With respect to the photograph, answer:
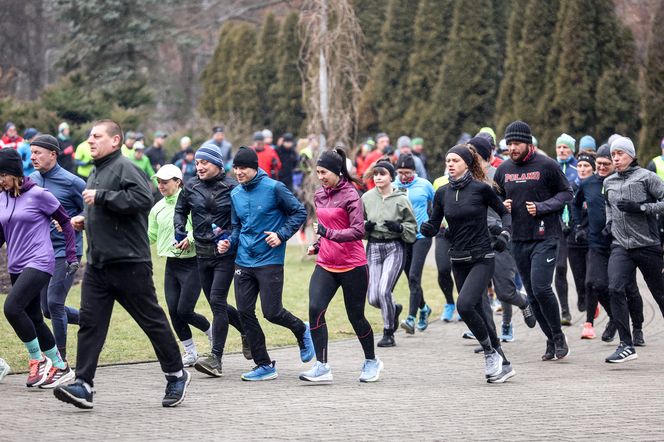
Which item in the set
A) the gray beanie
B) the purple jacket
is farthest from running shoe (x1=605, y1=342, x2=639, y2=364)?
the purple jacket

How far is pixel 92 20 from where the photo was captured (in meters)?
44.8

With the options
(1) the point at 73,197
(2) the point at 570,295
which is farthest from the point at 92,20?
(1) the point at 73,197

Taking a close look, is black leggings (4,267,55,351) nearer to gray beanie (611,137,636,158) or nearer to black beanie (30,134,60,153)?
black beanie (30,134,60,153)

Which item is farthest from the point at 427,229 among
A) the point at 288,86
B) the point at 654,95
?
the point at 288,86

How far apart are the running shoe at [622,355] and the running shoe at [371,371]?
96.5 inches

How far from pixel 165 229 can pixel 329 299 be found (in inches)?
74.9

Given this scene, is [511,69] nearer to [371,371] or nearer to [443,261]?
[443,261]

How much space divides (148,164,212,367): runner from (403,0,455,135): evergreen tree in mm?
22488

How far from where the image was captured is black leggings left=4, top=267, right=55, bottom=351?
9.38 meters

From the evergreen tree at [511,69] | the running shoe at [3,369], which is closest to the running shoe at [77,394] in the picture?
the running shoe at [3,369]

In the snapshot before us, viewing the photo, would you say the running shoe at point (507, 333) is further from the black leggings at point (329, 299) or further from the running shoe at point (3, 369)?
the running shoe at point (3, 369)

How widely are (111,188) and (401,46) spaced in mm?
27331

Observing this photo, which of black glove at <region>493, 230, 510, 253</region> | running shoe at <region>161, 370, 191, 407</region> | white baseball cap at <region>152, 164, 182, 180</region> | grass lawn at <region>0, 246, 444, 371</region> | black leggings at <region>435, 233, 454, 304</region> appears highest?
white baseball cap at <region>152, 164, 182, 180</region>

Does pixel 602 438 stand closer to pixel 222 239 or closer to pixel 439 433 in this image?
pixel 439 433
